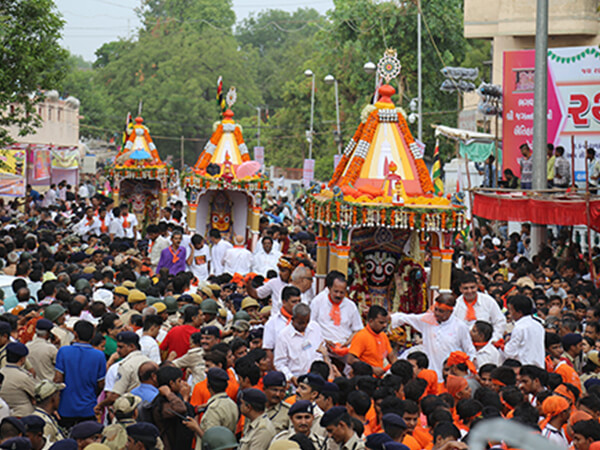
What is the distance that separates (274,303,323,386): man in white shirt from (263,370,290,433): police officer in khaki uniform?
202 centimetres

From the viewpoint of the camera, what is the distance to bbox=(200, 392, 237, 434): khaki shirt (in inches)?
273

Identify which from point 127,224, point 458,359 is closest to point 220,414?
point 458,359

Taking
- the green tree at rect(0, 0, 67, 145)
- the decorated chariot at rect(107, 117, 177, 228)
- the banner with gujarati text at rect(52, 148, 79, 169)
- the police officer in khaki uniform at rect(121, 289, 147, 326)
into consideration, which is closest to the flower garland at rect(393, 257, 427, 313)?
the police officer in khaki uniform at rect(121, 289, 147, 326)

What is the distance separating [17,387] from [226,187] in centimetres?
1395

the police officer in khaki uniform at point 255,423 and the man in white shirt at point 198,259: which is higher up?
the man in white shirt at point 198,259

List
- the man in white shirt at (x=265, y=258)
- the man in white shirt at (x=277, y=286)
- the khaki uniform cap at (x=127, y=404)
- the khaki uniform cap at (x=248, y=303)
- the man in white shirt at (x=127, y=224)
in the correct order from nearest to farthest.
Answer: the khaki uniform cap at (x=127, y=404) → the khaki uniform cap at (x=248, y=303) → the man in white shirt at (x=277, y=286) → the man in white shirt at (x=265, y=258) → the man in white shirt at (x=127, y=224)

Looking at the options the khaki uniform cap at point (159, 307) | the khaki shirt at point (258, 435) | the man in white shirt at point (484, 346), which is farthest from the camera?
the khaki uniform cap at point (159, 307)

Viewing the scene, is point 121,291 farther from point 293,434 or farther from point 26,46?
point 26,46

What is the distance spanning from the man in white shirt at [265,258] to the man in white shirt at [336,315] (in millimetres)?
5583

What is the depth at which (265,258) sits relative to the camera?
16.1 m

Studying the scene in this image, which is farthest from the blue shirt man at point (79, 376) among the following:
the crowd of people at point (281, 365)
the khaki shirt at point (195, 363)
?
the khaki shirt at point (195, 363)

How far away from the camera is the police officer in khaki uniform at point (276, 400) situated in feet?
22.8

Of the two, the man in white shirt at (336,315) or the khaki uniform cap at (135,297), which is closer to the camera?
the man in white shirt at (336,315)

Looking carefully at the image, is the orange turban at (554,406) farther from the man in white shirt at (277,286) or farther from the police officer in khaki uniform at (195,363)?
the man in white shirt at (277,286)
